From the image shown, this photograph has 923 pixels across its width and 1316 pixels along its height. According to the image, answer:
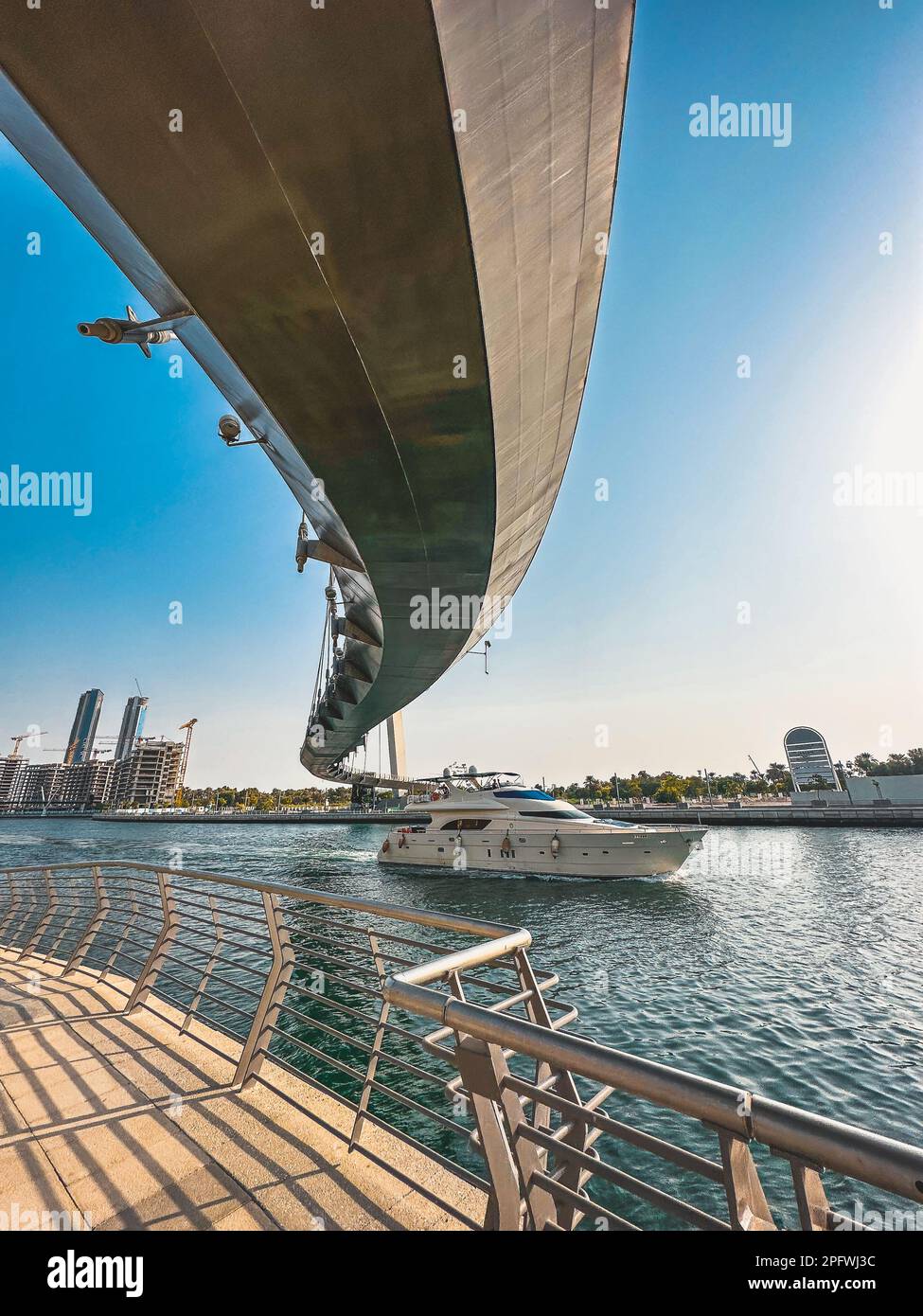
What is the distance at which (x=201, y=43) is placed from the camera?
9.92 ft

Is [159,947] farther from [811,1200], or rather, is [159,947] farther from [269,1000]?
[811,1200]

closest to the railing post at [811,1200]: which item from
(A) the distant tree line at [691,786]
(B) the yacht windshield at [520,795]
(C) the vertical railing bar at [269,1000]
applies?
(C) the vertical railing bar at [269,1000]

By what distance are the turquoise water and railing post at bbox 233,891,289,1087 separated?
5.58m

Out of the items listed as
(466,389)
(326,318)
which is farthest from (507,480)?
(326,318)

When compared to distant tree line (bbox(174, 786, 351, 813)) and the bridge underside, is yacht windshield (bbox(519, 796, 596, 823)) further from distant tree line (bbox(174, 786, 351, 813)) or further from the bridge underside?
distant tree line (bbox(174, 786, 351, 813))

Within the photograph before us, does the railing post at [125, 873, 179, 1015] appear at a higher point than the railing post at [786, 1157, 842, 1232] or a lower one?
lower

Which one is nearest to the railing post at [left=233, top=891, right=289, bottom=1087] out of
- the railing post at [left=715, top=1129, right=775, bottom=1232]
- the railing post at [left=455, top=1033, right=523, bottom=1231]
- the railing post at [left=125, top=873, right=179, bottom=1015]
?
the railing post at [left=125, top=873, right=179, bottom=1015]

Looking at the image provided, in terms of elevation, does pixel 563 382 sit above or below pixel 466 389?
above

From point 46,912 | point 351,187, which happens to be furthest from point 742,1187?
point 46,912

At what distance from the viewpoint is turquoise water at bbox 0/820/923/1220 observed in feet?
22.9

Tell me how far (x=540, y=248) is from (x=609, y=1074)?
5.98 m

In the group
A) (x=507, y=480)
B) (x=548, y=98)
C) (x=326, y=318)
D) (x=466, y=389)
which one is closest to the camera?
(x=548, y=98)
